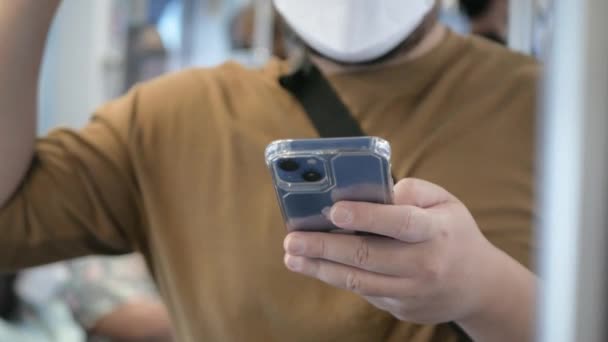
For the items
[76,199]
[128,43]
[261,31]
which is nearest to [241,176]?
[76,199]

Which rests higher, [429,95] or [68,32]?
[429,95]

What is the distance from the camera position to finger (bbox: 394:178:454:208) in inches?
11.9

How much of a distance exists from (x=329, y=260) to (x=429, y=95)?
0.21 meters

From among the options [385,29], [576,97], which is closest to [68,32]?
[385,29]

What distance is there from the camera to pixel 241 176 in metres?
0.49

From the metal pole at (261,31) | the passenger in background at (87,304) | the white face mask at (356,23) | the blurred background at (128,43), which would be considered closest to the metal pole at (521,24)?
the white face mask at (356,23)

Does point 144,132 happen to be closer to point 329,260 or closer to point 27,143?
point 27,143

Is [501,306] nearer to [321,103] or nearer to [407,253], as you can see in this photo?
→ [407,253]

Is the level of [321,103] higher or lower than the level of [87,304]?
higher

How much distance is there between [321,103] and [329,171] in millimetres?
200

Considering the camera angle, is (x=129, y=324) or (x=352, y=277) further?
(x=129, y=324)

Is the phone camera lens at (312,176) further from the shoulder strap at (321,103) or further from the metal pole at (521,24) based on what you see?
the metal pole at (521,24)

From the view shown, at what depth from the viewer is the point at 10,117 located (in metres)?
0.48

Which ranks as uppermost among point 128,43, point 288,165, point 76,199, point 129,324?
point 288,165
